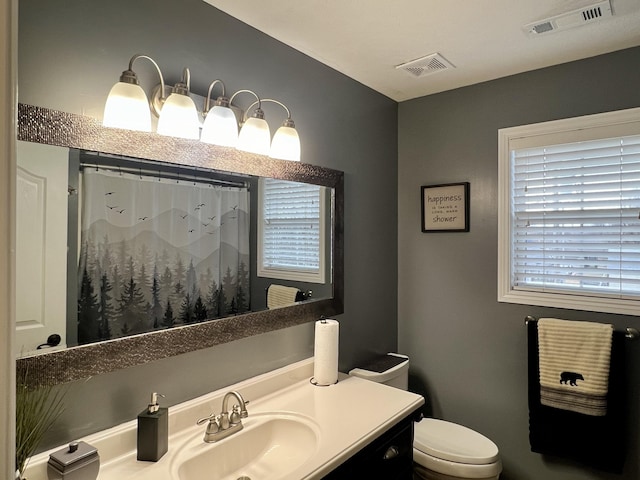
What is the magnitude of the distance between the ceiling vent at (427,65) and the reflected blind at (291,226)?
2.70 ft

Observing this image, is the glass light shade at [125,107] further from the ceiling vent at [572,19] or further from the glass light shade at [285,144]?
the ceiling vent at [572,19]

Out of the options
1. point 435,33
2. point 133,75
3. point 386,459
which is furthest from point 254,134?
point 386,459

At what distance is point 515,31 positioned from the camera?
1787 mm

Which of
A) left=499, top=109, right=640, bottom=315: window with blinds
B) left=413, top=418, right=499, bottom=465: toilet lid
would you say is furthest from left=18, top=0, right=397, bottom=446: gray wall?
left=499, top=109, right=640, bottom=315: window with blinds

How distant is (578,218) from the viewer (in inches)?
82.9

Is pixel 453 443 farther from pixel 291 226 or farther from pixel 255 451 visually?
pixel 291 226

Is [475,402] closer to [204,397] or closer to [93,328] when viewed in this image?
[204,397]

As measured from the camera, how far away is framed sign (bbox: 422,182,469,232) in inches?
95.9

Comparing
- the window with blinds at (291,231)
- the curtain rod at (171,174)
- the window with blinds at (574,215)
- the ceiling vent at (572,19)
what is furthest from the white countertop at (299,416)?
the ceiling vent at (572,19)

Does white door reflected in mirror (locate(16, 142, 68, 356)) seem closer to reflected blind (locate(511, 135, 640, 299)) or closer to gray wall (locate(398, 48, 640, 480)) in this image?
gray wall (locate(398, 48, 640, 480))

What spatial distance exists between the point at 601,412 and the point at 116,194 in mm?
2291

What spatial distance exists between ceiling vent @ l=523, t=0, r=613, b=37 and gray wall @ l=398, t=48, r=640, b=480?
0.44 meters

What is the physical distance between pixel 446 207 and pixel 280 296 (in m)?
1.26

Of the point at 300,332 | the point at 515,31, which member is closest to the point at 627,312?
the point at 515,31
